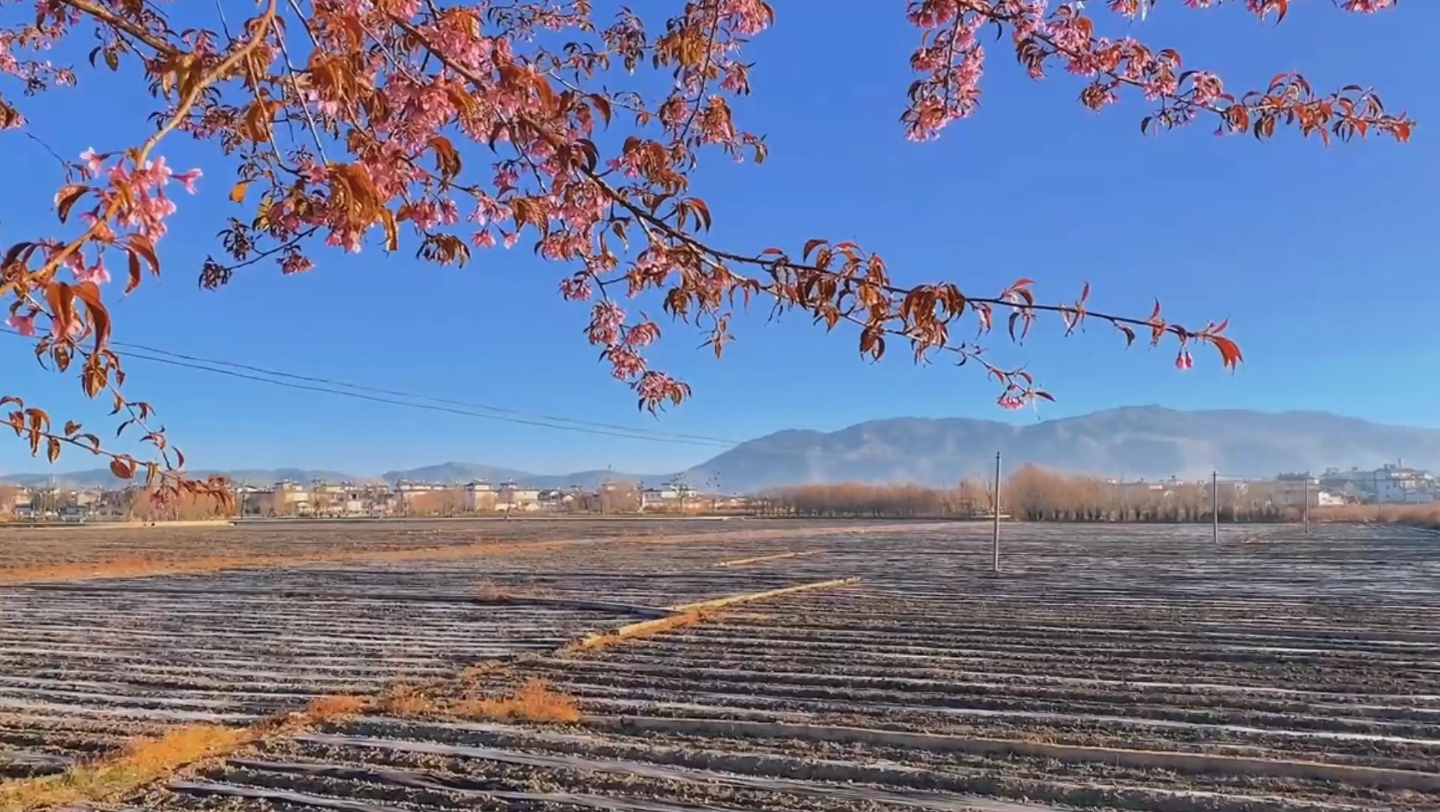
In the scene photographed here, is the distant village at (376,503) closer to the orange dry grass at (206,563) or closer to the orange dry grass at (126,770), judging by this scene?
the orange dry grass at (206,563)

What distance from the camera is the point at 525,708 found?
5137 millimetres

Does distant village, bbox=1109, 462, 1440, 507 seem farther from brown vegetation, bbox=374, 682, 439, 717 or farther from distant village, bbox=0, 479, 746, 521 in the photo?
brown vegetation, bbox=374, 682, 439, 717

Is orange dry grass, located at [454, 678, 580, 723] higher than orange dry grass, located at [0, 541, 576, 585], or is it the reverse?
orange dry grass, located at [454, 678, 580, 723]

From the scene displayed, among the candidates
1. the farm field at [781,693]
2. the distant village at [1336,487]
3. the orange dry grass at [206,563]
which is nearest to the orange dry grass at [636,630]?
the farm field at [781,693]

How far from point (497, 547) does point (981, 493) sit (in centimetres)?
4929

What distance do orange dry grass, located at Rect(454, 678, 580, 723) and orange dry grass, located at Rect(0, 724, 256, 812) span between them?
3.27 ft

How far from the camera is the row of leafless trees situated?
53.0 meters

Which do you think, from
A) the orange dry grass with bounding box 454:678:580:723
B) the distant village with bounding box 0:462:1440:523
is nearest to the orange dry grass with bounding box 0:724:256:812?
the orange dry grass with bounding box 454:678:580:723

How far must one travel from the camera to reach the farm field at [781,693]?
3918mm

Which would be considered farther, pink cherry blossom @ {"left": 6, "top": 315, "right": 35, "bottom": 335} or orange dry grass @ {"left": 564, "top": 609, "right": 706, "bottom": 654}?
orange dry grass @ {"left": 564, "top": 609, "right": 706, "bottom": 654}

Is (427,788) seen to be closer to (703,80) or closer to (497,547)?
(703,80)

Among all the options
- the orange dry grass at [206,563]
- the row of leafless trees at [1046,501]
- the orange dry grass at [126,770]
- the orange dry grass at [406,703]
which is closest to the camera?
the orange dry grass at [126,770]

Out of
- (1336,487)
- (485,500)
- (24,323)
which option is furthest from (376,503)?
(1336,487)

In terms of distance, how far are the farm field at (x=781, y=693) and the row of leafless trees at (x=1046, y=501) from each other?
37.2 metres
